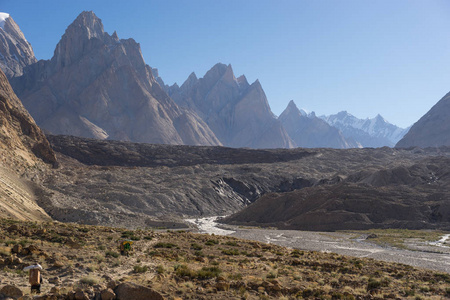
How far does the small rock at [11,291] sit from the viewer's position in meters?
10.9

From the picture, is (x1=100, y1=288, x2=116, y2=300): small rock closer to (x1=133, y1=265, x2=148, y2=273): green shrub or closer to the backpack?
the backpack

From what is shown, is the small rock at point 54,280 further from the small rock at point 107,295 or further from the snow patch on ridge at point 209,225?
the snow patch on ridge at point 209,225

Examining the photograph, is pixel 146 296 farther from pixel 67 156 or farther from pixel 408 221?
pixel 67 156

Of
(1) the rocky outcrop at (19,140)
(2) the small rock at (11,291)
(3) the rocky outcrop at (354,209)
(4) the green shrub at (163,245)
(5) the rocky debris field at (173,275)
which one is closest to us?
(2) the small rock at (11,291)

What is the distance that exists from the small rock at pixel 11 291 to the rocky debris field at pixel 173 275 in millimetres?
23

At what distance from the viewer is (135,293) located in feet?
37.9

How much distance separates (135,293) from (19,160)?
53.0 m

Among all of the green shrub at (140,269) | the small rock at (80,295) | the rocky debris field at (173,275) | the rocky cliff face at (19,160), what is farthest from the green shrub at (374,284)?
the rocky cliff face at (19,160)

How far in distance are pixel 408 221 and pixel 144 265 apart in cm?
4961

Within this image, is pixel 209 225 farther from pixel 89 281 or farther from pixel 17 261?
pixel 89 281

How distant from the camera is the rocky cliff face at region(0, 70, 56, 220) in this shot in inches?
1534

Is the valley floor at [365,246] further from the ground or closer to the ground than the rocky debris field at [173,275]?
closer to the ground

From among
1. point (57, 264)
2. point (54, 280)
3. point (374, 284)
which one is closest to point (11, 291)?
point (54, 280)

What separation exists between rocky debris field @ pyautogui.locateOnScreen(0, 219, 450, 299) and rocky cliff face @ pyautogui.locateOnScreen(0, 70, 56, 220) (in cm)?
1718
